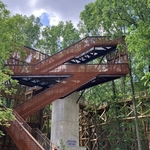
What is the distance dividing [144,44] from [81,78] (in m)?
6.41

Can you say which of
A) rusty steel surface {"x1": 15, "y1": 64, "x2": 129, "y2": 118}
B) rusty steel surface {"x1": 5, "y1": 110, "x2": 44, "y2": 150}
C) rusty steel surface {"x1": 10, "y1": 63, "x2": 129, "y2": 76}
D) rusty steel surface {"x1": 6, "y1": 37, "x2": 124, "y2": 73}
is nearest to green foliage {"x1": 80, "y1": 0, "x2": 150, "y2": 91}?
rusty steel surface {"x1": 6, "y1": 37, "x2": 124, "y2": 73}

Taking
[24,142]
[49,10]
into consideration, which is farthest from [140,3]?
[24,142]

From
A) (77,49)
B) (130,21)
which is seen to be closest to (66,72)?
(77,49)

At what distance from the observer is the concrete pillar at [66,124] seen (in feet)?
50.6

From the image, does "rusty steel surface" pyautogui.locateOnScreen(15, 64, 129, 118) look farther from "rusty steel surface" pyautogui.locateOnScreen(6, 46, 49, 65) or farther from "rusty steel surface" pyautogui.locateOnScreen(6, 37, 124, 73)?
"rusty steel surface" pyautogui.locateOnScreen(6, 46, 49, 65)

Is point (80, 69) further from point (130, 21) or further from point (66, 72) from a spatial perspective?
point (130, 21)

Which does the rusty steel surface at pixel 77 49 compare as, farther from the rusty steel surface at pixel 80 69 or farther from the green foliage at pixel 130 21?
the green foliage at pixel 130 21

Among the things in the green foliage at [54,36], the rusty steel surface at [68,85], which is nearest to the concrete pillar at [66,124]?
the rusty steel surface at [68,85]

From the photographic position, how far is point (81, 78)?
48.8 feet

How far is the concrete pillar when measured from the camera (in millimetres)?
15422

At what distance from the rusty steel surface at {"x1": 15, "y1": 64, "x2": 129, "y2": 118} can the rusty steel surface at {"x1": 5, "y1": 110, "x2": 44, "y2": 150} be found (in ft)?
6.75

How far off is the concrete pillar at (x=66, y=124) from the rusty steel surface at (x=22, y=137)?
3.98 metres

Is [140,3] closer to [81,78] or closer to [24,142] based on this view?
[81,78]

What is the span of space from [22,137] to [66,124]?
5.12m
